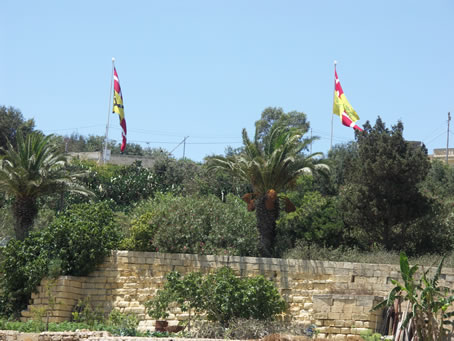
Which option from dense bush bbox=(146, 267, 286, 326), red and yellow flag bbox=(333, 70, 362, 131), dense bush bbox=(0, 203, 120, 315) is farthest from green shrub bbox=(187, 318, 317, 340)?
red and yellow flag bbox=(333, 70, 362, 131)

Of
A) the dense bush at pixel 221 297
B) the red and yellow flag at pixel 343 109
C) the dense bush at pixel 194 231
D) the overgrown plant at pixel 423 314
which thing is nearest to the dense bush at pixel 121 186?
the red and yellow flag at pixel 343 109

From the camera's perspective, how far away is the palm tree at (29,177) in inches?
925

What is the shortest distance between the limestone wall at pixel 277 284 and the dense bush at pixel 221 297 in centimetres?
68

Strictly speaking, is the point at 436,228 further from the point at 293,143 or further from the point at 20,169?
the point at 20,169

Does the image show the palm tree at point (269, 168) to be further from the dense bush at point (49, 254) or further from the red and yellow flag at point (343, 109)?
the red and yellow flag at point (343, 109)

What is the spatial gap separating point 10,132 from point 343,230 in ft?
98.7

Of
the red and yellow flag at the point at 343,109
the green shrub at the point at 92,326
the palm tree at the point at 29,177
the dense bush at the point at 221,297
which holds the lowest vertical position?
the green shrub at the point at 92,326

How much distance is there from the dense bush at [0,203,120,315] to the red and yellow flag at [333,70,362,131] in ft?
42.3

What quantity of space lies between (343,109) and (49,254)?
1498cm

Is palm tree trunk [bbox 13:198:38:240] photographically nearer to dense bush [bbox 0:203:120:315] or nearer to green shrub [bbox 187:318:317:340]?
dense bush [bbox 0:203:120:315]

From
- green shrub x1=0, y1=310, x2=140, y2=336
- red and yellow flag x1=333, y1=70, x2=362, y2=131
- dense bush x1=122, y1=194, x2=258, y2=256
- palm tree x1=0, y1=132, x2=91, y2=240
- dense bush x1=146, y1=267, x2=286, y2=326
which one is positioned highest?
red and yellow flag x1=333, y1=70, x2=362, y2=131

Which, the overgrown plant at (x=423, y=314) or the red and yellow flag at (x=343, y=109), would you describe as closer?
the overgrown plant at (x=423, y=314)

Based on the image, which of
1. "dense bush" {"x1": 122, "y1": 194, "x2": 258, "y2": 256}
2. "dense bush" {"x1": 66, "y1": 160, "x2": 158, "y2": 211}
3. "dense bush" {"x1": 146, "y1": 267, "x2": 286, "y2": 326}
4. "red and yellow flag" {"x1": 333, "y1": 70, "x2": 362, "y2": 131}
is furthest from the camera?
"dense bush" {"x1": 66, "y1": 160, "x2": 158, "y2": 211}

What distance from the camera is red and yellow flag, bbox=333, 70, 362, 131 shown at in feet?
100
